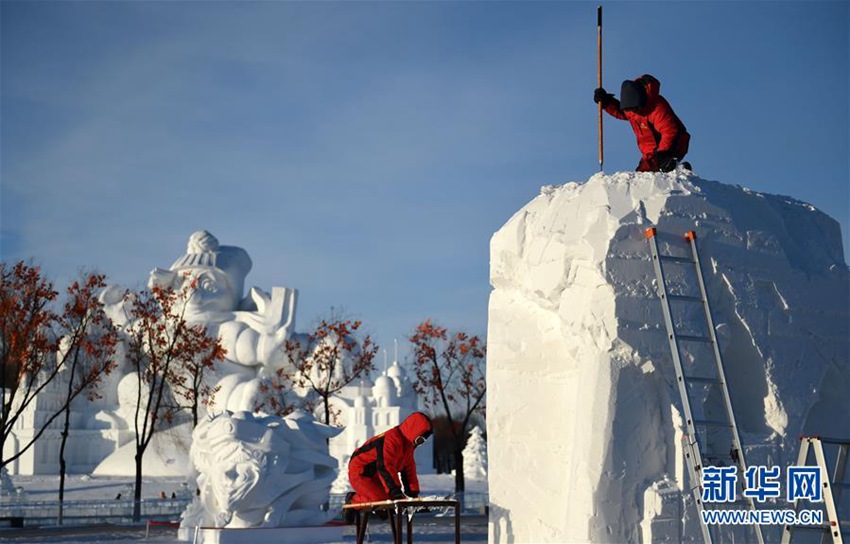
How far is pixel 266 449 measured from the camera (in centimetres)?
1176

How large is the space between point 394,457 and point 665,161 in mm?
2746

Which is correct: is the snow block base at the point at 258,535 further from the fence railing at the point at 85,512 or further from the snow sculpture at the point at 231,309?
the snow sculpture at the point at 231,309

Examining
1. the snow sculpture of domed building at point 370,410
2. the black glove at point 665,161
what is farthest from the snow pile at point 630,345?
the snow sculpture of domed building at point 370,410

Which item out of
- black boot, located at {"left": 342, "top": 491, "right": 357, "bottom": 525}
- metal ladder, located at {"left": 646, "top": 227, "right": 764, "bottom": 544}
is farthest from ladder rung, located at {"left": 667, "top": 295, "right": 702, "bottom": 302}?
black boot, located at {"left": 342, "top": 491, "right": 357, "bottom": 525}

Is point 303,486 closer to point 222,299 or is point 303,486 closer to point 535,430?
point 535,430

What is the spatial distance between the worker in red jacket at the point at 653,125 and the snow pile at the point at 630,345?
0.36 meters

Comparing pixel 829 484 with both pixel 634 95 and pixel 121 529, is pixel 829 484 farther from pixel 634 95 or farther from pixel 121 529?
pixel 121 529

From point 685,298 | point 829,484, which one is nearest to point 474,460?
point 685,298

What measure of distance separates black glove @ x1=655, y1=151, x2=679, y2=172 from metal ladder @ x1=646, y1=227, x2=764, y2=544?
74cm

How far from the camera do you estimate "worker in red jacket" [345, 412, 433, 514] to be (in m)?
6.64

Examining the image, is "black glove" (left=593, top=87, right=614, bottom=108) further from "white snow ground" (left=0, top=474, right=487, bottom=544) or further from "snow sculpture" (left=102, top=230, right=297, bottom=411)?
"snow sculpture" (left=102, top=230, right=297, bottom=411)

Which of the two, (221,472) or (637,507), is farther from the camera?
(221,472)

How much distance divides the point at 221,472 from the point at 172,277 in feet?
63.5

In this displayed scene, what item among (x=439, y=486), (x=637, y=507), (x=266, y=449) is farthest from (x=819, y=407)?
(x=439, y=486)
